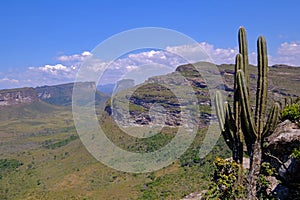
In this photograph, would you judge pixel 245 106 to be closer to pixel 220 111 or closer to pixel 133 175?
pixel 220 111

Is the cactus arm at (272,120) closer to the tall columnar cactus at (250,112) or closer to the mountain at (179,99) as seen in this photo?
the tall columnar cactus at (250,112)

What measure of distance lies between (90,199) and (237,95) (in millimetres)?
51659

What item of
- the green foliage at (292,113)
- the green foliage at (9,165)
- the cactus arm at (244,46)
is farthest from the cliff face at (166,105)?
the cactus arm at (244,46)

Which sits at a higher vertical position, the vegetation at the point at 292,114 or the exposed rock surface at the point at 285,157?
the vegetation at the point at 292,114

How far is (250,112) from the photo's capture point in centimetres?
977

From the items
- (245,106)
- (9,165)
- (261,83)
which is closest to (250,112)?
(245,106)

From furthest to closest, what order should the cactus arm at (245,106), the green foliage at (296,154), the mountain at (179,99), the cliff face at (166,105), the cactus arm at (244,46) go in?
the mountain at (179,99)
the cliff face at (166,105)
the cactus arm at (244,46)
the cactus arm at (245,106)
the green foliage at (296,154)

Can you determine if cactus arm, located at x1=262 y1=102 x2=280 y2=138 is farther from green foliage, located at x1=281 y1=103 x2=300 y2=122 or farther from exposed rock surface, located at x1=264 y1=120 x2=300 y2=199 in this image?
green foliage, located at x1=281 y1=103 x2=300 y2=122

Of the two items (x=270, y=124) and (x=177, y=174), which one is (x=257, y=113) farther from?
(x=177, y=174)

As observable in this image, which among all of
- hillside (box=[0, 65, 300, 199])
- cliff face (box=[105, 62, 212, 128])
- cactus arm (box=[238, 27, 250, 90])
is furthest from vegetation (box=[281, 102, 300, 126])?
cliff face (box=[105, 62, 212, 128])

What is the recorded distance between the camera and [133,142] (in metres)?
77.9

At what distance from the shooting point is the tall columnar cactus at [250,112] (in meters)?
9.71

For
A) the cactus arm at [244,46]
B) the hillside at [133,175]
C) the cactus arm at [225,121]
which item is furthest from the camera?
the hillside at [133,175]

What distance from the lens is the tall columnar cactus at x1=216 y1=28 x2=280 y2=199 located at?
9.71 meters
